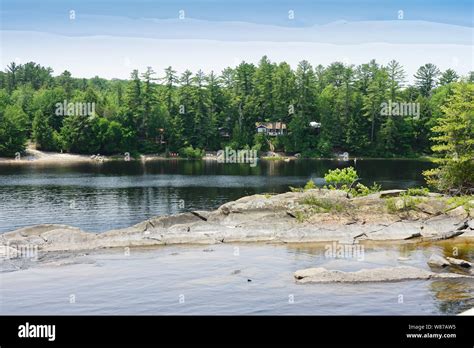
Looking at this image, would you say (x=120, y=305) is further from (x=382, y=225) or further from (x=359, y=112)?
(x=359, y=112)

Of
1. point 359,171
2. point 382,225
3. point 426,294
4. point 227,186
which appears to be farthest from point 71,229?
point 359,171

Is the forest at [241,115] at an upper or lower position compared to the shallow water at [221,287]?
upper

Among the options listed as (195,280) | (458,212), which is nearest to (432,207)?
(458,212)

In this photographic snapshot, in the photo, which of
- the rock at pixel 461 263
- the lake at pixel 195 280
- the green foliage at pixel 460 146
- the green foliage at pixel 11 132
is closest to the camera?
the lake at pixel 195 280

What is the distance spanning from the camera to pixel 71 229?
39.0m

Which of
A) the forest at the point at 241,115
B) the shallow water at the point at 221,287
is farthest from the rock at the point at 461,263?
the forest at the point at 241,115

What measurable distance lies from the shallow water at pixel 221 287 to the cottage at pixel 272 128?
10427cm

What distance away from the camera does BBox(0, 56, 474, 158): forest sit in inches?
5034

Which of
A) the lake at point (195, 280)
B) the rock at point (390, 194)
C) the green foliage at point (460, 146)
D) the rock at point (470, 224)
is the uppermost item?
the green foliage at point (460, 146)

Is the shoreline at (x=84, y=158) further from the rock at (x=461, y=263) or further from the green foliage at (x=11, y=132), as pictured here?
the rock at (x=461, y=263)

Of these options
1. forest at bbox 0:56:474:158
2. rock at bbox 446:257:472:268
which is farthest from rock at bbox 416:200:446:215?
forest at bbox 0:56:474:158

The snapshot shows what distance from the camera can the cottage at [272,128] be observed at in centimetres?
13862

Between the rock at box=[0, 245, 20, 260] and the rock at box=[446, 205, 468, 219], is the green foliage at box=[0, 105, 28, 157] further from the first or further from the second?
the rock at box=[446, 205, 468, 219]

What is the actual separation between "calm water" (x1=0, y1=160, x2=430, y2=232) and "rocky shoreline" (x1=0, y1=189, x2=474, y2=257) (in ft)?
23.6
